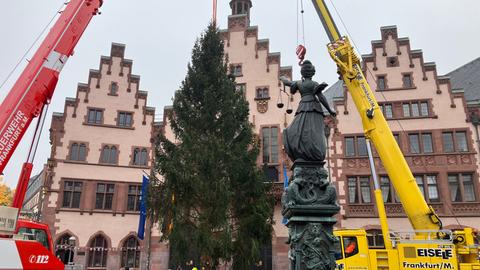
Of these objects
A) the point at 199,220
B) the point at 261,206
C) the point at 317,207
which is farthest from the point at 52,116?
the point at 317,207

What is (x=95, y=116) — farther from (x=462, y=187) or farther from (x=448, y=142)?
(x=462, y=187)

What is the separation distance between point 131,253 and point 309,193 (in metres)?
21.3

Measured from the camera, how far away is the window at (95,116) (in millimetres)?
27734

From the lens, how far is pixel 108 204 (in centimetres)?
2636

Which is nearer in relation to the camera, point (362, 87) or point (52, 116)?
point (362, 87)

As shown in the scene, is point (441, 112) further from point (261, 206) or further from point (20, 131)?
point (20, 131)

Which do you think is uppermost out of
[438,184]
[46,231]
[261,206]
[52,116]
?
[52,116]

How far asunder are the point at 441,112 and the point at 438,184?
4.76 metres

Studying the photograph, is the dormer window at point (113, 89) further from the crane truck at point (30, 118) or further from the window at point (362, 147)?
the window at point (362, 147)

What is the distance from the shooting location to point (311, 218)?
286 inches

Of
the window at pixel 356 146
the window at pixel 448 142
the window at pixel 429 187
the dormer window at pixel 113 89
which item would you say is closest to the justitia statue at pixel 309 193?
the window at pixel 356 146

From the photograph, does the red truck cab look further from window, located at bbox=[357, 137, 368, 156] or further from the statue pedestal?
window, located at bbox=[357, 137, 368, 156]

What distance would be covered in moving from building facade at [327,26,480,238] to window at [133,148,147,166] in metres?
13.0

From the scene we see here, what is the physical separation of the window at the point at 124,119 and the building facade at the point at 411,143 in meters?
Result: 14.4
